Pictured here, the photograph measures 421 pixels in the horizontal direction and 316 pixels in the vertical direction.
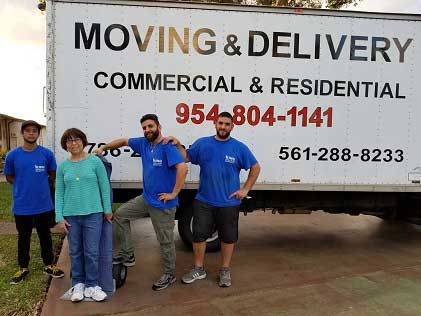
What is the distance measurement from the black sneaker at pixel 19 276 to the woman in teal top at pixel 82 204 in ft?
2.65

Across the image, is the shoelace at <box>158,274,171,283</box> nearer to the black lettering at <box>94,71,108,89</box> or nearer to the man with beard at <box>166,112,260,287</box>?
the man with beard at <box>166,112,260,287</box>

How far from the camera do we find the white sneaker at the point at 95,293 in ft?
12.5

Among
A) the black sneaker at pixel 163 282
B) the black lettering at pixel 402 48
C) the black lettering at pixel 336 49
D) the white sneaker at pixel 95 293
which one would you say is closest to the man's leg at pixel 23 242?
the white sneaker at pixel 95 293

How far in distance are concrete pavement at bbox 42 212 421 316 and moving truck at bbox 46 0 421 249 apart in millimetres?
1001

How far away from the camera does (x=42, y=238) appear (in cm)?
432

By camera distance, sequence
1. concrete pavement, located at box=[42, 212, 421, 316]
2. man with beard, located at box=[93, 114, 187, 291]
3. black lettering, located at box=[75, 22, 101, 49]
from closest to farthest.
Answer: concrete pavement, located at box=[42, 212, 421, 316]
man with beard, located at box=[93, 114, 187, 291]
black lettering, located at box=[75, 22, 101, 49]

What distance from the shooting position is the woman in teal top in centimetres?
365

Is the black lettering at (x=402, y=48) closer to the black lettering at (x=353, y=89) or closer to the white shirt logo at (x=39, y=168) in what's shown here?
the black lettering at (x=353, y=89)

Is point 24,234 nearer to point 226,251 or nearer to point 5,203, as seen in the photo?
point 226,251

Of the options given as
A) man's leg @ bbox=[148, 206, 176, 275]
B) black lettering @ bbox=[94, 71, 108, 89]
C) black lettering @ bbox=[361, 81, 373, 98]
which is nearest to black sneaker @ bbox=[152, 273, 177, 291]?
man's leg @ bbox=[148, 206, 176, 275]

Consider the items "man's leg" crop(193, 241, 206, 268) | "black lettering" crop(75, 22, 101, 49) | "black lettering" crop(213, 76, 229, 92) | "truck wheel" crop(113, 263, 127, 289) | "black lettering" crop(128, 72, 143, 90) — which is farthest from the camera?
"black lettering" crop(213, 76, 229, 92)

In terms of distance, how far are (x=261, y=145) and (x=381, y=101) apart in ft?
5.50

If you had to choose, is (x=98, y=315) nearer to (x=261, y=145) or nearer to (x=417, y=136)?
(x=261, y=145)

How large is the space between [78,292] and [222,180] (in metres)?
1.82
